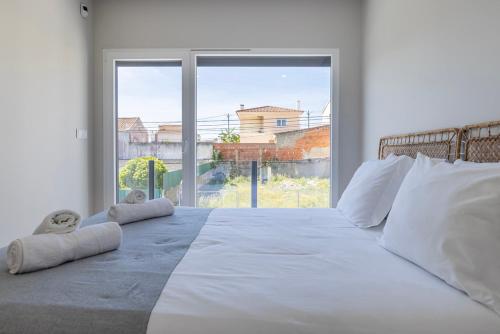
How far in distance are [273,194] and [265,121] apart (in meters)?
0.78

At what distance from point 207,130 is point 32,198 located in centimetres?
163

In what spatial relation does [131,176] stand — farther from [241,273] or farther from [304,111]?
[241,273]

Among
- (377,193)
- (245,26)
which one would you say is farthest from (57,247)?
(245,26)

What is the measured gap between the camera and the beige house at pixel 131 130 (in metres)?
3.30

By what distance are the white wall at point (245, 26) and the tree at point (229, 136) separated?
0.87 meters

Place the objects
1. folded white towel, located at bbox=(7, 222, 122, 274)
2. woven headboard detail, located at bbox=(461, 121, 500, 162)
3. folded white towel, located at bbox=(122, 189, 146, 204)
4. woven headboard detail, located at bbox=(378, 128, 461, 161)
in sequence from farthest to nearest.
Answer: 1. folded white towel, located at bbox=(122, 189, 146, 204)
2. woven headboard detail, located at bbox=(378, 128, 461, 161)
3. woven headboard detail, located at bbox=(461, 121, 500, 162)
4. folded white towel, located at bbox=(7, 222, 122, 274)

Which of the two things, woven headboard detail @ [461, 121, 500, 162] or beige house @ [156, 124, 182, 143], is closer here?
woven headboard detail @ [461, 121, 500, 162]

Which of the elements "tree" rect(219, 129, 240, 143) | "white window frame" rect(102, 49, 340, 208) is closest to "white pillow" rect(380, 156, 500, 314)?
"white window frame" rect(102, 49, 340, 208)

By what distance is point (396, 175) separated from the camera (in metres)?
1.72

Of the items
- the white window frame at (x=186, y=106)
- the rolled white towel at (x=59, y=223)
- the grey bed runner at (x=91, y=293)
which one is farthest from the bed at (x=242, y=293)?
the white window frame at (x=186, y=106)

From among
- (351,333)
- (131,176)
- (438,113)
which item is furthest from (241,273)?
(131,176)

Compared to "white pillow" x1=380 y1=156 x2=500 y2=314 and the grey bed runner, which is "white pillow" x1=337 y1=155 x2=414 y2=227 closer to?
"white pillow" x1=380 y1=156 x2=500 y2=314

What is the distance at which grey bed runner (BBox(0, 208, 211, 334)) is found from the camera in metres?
0.77

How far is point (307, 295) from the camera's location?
870mm
